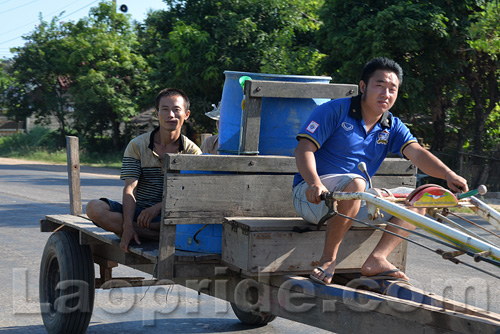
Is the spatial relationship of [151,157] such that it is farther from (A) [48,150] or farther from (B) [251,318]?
(A) [48,150]

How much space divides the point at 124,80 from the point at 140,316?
27904 mm

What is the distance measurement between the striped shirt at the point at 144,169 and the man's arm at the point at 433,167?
1600mm

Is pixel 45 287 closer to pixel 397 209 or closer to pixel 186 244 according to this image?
pixel 186 244

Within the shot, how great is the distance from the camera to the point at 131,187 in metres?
4.36

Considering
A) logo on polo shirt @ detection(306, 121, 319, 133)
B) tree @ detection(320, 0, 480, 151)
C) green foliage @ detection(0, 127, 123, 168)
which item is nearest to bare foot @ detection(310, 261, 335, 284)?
Result: logo on polo shirt @ detection(306, 121, 319, 133)

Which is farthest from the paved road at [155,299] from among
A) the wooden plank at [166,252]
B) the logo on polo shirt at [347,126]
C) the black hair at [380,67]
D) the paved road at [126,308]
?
the black hair at [380,67]

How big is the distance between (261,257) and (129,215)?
1.16m

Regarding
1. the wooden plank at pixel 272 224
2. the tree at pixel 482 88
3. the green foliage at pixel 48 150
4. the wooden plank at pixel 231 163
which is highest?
the tree at pixel 482 88

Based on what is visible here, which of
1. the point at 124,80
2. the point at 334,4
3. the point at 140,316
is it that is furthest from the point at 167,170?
the point at 124,80

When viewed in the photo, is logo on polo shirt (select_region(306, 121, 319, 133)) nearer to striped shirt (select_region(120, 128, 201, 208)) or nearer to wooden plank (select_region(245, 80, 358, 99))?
wooden plank (select_region(245, 80, 358, 99))

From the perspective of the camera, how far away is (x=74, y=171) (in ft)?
17.1

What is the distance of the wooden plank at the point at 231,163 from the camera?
3631 millimetres

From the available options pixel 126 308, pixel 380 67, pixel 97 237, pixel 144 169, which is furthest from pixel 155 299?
pixel 380 67

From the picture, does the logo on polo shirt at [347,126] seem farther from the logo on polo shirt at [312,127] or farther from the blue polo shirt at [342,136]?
the logo on polo shirt at [312,127]
